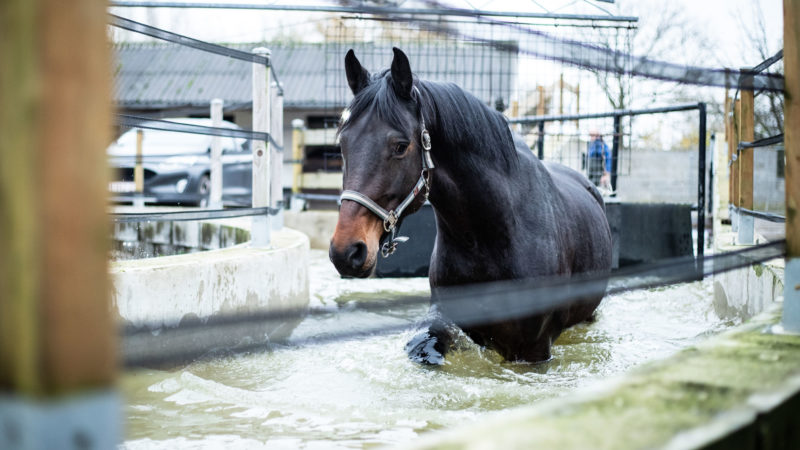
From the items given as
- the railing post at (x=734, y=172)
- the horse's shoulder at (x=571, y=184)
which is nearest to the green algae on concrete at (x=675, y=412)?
the horse's shoulder at (x=571, y=184)

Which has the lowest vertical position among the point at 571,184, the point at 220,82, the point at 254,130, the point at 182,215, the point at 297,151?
the point at 182,215

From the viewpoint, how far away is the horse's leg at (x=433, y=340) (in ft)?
11.5

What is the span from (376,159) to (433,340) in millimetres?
1238

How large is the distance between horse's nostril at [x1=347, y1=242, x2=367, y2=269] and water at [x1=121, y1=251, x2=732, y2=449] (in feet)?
0.78

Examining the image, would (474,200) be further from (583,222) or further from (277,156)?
(277,156)

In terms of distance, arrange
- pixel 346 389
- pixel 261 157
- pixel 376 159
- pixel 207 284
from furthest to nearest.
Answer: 1. pixel 261 157
2. pixel 207 284
3. pixel 346 389
4. pixel 376 159

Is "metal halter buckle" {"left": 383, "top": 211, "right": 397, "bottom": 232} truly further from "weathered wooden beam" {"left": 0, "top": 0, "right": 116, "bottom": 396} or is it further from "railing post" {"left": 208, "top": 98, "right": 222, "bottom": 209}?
"railing post" {"left": 208, "top": 98, "right": 222, "bottom": 209}

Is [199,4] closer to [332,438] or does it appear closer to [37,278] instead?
[332,438]

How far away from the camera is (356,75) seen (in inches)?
122

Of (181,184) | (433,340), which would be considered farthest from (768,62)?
(181,184)

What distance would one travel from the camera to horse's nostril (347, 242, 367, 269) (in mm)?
2537

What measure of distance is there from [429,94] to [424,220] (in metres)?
3.62

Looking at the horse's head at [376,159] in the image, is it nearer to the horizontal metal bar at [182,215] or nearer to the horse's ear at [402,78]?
the horse's ear at [402,78]

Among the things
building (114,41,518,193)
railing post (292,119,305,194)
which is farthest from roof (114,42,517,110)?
railing post (292,119,305,194)
